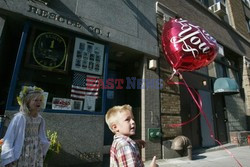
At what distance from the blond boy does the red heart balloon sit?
3.70 metres

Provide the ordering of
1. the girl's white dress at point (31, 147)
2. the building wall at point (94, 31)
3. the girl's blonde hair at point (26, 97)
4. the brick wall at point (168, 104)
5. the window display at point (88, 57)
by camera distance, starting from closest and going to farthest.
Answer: the girl's white dress at point (31, 147) < the girl's blonde hair at point (26, 97) < the building wall at point (94, 31) < the window display at point (88, 57) < the brick wall at point (168, 104)

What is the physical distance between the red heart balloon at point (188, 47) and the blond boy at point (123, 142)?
12.1ft

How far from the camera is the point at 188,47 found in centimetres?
459

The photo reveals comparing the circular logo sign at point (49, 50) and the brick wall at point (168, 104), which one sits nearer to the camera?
the circular logo sign at point (49, 50)

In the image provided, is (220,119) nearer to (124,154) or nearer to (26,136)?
(124,154)

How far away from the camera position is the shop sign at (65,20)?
12.3 feet

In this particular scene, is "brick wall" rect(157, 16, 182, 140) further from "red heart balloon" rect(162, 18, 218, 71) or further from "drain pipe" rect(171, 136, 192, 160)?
"red heart balloon" rect(162, 18, 218, 71)

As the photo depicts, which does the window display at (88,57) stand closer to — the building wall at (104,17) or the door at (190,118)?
the building wall at (104,17)

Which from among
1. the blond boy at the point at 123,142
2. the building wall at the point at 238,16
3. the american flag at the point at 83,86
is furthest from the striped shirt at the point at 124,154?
the building wall at the point at 238,16

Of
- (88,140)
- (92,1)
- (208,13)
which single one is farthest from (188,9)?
(88,140)

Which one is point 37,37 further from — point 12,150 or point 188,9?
point 188,9

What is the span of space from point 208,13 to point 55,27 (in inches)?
351

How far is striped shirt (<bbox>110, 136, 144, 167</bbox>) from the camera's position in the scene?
128cm

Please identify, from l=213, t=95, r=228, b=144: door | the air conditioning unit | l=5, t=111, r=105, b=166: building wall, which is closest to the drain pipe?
l=5, t=111, r=105, b=166: building wall
